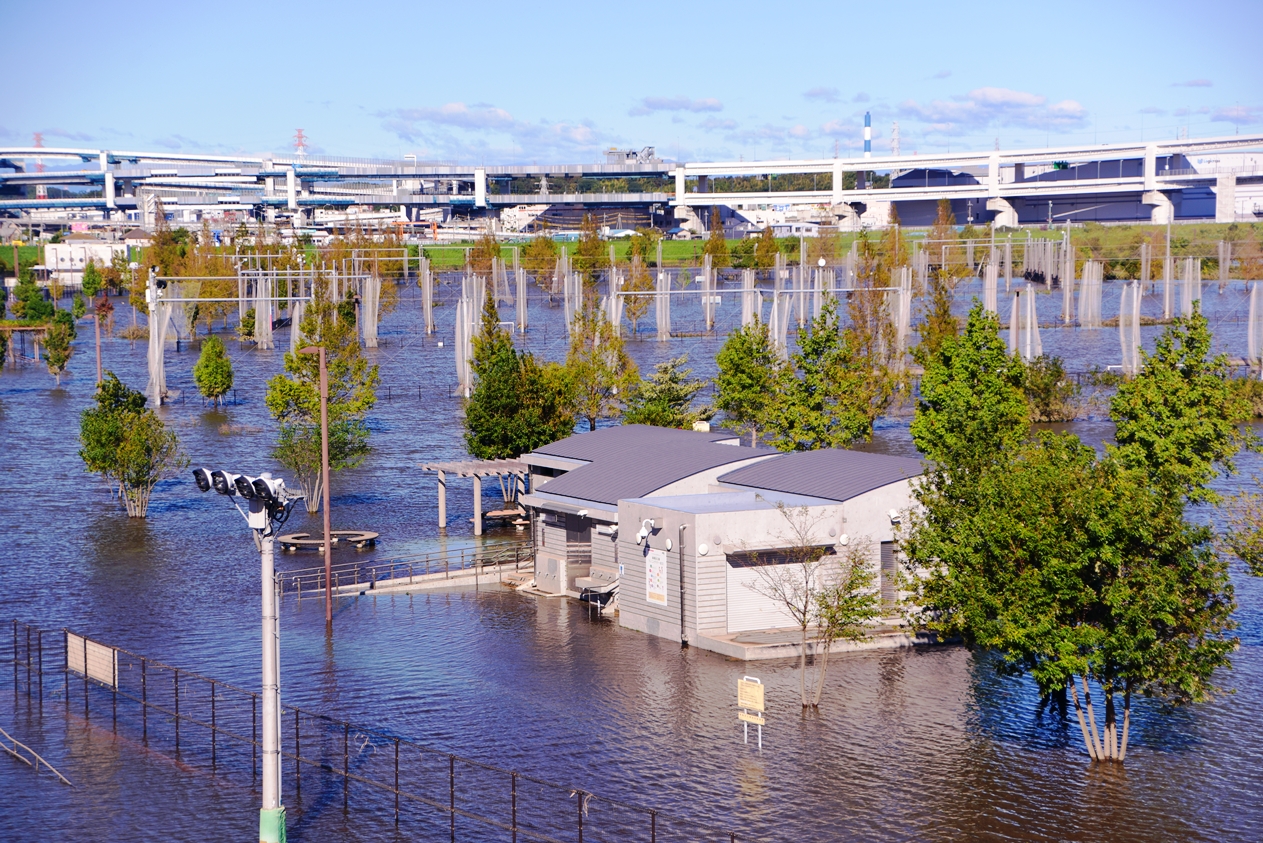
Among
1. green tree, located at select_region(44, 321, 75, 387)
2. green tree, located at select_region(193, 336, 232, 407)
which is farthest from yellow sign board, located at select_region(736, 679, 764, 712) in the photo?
green tree, located at select_region(44, 321, 75, 387)

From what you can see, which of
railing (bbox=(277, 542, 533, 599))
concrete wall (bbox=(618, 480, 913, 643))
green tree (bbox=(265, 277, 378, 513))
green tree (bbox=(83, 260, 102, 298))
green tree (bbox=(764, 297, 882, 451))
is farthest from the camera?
green tree (bbox=(83, 260, 102, 298))

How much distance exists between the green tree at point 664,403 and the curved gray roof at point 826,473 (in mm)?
11980

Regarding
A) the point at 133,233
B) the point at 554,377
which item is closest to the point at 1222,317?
the point at 554,377

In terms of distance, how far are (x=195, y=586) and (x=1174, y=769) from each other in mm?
20380

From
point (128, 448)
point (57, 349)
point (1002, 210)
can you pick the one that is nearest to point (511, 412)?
point (128, 448)

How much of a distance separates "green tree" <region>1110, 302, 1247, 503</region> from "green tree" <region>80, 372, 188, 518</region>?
25.4 m

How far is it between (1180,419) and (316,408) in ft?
91.6

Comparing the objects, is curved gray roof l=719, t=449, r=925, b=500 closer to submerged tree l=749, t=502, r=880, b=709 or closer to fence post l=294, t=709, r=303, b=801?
submerged tree l=749, t=502, r=880, b=709

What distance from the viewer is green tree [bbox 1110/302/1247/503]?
27188 millimetres

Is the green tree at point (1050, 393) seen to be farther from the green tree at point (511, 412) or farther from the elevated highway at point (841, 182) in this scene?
the elevated highway at point (841, 182)

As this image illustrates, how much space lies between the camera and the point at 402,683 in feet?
75.1

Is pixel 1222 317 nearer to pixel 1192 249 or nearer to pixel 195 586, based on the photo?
pixel 1192 249

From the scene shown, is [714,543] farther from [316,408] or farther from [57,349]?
[57,349]

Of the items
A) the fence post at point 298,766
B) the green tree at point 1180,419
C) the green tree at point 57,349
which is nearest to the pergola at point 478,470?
the green tree at point 1180,419
